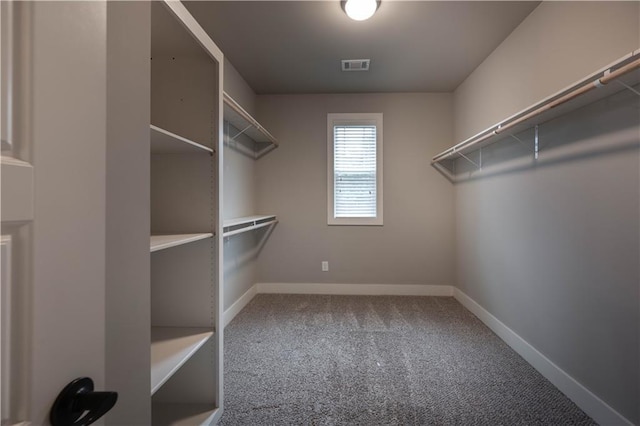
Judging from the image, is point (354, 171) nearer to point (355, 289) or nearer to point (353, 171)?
point (353, 171)

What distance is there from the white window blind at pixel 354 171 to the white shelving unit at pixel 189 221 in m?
2.31

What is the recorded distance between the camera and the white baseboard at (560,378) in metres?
1.47

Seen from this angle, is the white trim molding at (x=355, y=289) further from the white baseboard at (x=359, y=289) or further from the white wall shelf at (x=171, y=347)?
the white wall shelf at (x=171, y=347)

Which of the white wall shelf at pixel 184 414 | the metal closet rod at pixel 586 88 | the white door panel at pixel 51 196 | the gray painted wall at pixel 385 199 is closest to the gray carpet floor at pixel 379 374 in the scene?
the white wall shelf at pixel 184 414

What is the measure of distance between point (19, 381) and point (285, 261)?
3.34 metres

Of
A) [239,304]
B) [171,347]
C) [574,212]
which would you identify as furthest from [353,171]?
[171,347]

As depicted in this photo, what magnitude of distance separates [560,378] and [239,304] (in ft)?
8.85

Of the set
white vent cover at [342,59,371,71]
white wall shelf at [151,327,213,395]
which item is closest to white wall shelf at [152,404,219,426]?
white wall shelf at [151,327,213,395]

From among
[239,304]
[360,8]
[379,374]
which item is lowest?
[379,374]

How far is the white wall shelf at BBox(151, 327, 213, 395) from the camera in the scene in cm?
111

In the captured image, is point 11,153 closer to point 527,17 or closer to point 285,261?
point 527,17

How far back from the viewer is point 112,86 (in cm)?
78

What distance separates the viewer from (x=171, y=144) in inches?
51.3

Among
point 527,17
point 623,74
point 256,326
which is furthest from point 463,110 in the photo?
point 256,326
